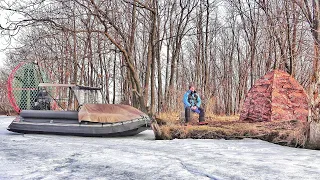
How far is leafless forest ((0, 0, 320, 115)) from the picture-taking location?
28.5 feet

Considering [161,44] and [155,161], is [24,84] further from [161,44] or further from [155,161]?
[161,44]

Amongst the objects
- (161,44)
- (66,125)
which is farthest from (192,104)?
(161,44)

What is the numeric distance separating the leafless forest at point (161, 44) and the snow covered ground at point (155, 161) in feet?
5.75

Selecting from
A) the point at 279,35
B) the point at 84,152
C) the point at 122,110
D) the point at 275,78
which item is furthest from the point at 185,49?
the point at 84,152

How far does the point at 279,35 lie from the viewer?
10555 mm

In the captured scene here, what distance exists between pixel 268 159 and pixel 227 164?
729mm

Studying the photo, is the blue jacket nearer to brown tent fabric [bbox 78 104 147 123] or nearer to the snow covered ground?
brown tent fabric [bbox 78 104 147 123]

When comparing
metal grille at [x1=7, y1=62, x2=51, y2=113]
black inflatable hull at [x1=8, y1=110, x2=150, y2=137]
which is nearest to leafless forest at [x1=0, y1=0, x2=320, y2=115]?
metal grille at [x1=7, y1=62, x2=51, y2=113]

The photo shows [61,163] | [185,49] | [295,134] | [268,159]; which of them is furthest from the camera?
[185,49]

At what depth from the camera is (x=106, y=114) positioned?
21.7 ft

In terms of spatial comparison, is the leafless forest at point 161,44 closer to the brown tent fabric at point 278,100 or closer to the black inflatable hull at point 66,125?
the brown tent fabric at point 278,100

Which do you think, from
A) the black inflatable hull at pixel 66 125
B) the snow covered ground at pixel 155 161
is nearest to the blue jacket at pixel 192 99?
the black inflatable hull at pixel 66 125

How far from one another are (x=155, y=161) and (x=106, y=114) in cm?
280

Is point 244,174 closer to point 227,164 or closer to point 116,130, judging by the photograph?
point 227,164
